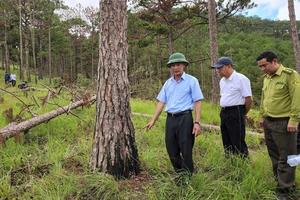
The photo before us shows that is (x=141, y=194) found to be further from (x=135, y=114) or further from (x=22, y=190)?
(x=135, y=114)

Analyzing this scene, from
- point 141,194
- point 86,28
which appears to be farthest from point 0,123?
point 86,28

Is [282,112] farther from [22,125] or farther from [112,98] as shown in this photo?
[22,125]

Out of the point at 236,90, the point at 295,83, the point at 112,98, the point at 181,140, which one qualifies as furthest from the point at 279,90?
the point at 112,98

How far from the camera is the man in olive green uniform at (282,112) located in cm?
289

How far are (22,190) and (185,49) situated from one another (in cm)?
2827

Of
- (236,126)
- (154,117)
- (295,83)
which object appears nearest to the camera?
(295,83)

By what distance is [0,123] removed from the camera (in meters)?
5.79

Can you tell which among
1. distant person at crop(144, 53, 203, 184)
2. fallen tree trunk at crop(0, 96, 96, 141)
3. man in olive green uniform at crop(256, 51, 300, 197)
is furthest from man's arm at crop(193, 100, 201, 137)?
fallen tree trunk at crop(0, 96, 96, 141)

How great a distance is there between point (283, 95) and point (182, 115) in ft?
4.04

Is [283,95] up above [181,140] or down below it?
above

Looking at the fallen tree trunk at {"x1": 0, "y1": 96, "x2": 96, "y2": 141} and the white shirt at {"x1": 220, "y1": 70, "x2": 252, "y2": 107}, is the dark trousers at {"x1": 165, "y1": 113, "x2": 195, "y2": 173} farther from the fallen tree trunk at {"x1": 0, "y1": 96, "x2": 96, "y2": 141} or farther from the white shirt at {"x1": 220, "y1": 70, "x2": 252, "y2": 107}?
the fallen tree trunk at {"x1": 0, "y1": 96, "x2": 96, "y2": 141}

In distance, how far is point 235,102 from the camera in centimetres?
359

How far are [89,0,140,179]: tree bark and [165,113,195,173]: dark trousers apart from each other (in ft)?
1.96

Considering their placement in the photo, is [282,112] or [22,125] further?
[22,125]
